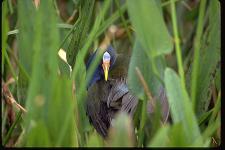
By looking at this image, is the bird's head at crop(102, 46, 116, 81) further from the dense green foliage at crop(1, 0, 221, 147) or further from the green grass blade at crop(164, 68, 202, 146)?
the green grass blade at crop(164, 68, 202, 146)

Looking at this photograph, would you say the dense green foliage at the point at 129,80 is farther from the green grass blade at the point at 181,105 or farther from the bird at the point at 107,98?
the bird at the point at 107,98

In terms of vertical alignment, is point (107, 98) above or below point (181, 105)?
below

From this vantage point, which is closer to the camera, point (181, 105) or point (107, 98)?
point (181, 105)

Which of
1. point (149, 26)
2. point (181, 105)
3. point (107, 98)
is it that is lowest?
point (107, 98)

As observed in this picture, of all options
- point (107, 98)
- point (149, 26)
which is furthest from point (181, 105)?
point (107, 98)

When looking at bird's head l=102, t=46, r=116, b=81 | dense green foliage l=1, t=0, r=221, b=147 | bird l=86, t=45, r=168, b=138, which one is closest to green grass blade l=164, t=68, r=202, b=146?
dense green foliage l=1, t=0, r=221, b=147

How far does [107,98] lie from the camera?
209 centimetres

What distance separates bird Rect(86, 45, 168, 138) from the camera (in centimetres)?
193

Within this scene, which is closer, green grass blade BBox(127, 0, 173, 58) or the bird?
green grass blade BBox(127, 0, 173, 58)

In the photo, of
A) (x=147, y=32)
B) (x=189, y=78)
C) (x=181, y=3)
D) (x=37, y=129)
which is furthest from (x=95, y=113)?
(x=37, y=129)

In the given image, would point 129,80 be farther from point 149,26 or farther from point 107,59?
point 107,59

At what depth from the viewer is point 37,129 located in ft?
3.21

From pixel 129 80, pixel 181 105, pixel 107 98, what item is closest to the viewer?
pixel 181 105

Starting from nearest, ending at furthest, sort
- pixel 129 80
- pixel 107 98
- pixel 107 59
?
pixel 129 80, pixel 107 98, pixel 107 59
